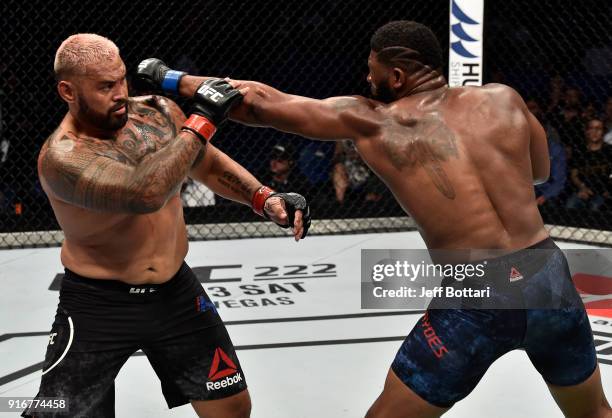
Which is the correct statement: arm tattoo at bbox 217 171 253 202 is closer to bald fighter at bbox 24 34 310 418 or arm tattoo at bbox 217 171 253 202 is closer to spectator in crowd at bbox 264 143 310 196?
bald fighter at bbox 24 34 310 418

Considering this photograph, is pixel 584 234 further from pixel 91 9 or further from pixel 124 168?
pixel 124 168

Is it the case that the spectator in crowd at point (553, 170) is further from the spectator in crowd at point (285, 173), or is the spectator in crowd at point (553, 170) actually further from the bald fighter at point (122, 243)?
the bald fighter at point (122, 243)

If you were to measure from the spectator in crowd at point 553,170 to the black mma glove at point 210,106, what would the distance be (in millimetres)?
4141

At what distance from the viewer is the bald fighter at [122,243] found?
6.23 ft

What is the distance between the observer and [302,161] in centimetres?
614

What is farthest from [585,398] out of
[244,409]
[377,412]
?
[244,409]

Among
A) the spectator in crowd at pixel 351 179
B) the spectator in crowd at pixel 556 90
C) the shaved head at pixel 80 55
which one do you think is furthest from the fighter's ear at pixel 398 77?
the spectator in crowd at pixel 556 90

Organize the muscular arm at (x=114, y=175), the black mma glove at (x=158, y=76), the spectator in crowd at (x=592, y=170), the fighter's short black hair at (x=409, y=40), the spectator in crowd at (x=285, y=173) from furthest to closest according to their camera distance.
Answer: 1. the spectator in crowd at (x=285, y=173)
2. the spectator in crowd at (x=592, y=170)
3. the black mma glove at (x=158, y=76)
4. the fighter's short black hair at (x=409, y=40)
5. the muscular arm at (x=114, y=175)

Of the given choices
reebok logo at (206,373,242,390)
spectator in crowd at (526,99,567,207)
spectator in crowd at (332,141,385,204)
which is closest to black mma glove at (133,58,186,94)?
reebok logo at (206,373,242,390)

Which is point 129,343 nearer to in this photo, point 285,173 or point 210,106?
point 210,106

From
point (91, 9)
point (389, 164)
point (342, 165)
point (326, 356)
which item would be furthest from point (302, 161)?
point (389, 164)

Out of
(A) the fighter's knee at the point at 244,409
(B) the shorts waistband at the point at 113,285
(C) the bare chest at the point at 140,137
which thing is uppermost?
(C) the bare chest at the point at 140,137

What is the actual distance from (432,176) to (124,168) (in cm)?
73

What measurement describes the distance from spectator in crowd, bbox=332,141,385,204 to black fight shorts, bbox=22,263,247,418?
150 inches
